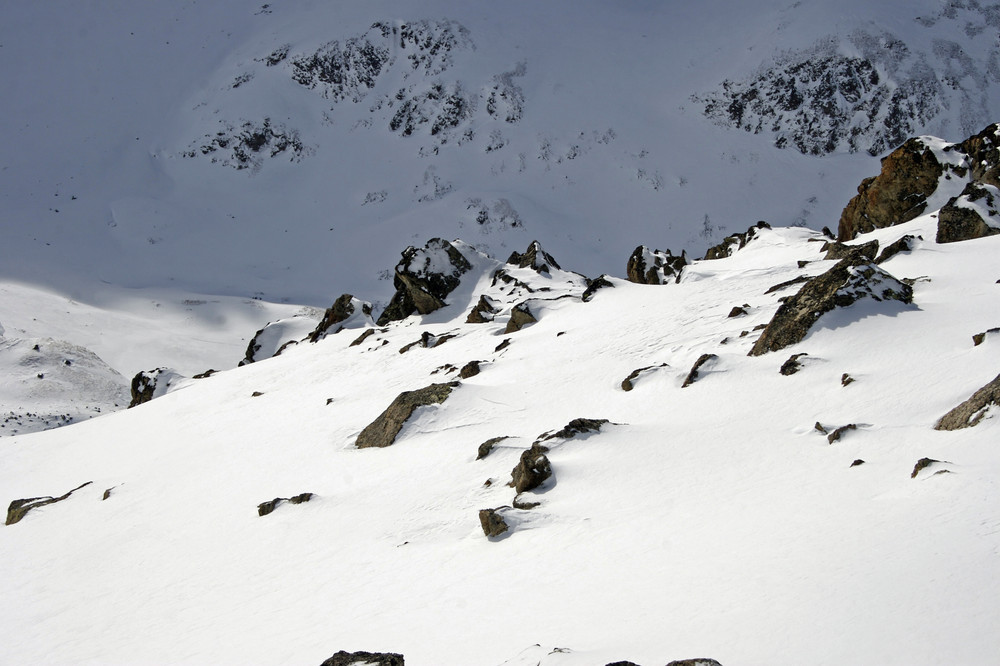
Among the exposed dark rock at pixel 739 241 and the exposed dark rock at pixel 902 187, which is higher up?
the exposed dark rock at pixel 902 187

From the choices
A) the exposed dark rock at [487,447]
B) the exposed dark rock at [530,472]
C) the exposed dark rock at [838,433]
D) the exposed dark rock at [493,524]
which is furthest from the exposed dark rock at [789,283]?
the exposed dark rock at [493,524]

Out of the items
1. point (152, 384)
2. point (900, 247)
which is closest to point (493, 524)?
point (900, 247)

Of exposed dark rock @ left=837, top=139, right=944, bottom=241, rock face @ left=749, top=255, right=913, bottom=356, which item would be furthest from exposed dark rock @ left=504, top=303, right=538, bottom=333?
exposed dark rock @ left=837, top=139, right=944, bottom=241

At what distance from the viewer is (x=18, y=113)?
8962 cm

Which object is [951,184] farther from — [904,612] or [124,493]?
[124,493]

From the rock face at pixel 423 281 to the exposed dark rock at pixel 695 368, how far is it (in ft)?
71.9

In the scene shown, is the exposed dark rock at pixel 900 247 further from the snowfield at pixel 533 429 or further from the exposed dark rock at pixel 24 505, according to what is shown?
the exposed dark rock at pixel 24 505

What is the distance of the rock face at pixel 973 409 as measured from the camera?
870cm

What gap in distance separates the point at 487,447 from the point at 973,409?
314 inches

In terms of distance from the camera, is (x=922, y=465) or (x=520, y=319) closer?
(x=922, y=465)

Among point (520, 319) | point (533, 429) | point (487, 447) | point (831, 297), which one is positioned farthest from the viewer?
point (520, 319)

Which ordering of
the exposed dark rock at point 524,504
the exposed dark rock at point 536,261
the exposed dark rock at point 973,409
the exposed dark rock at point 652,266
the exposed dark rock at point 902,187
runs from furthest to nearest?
1. the exposed dark rock at point 536,261
2. the exposed dark rock at point 652,266
3. the exposed dark rock at point 902,187
4. the exposed dark rock at point 524,504
5. the exposed dark rock at point 973,409

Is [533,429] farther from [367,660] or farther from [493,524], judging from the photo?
[367,660]

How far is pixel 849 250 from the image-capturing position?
2230cm
